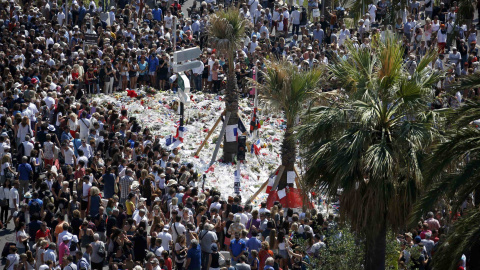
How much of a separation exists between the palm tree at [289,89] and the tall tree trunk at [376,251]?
22.6ft

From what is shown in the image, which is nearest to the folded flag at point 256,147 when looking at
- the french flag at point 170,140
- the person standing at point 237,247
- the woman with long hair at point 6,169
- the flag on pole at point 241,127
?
the flag on pole at point 241,127

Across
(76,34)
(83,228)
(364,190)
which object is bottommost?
(83,228)

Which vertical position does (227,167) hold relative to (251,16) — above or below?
below

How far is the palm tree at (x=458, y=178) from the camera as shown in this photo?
1180cm

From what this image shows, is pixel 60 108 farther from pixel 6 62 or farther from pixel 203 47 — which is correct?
pixel 203 47

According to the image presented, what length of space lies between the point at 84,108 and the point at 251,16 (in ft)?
42.4

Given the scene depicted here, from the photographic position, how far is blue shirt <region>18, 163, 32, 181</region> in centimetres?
2055

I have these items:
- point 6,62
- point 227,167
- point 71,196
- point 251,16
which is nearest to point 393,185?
point 71,196

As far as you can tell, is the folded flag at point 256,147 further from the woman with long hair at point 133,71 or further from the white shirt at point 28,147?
the white shirt at point 28,147

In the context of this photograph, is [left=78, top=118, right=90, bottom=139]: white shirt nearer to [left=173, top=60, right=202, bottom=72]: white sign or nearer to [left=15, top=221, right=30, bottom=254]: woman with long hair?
[left=173, top=60, right=202, bottom=72]: white sign

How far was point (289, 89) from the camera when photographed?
2197cm

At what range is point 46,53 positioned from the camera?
2864cm

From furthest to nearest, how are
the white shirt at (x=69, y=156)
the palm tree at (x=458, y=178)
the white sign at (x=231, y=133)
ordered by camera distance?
the white sign at (x=231, y=133) → the white shirt at (x=69, y=156) → the palm tree at (x=458, y=178)

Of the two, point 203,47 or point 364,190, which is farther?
point 203,47
